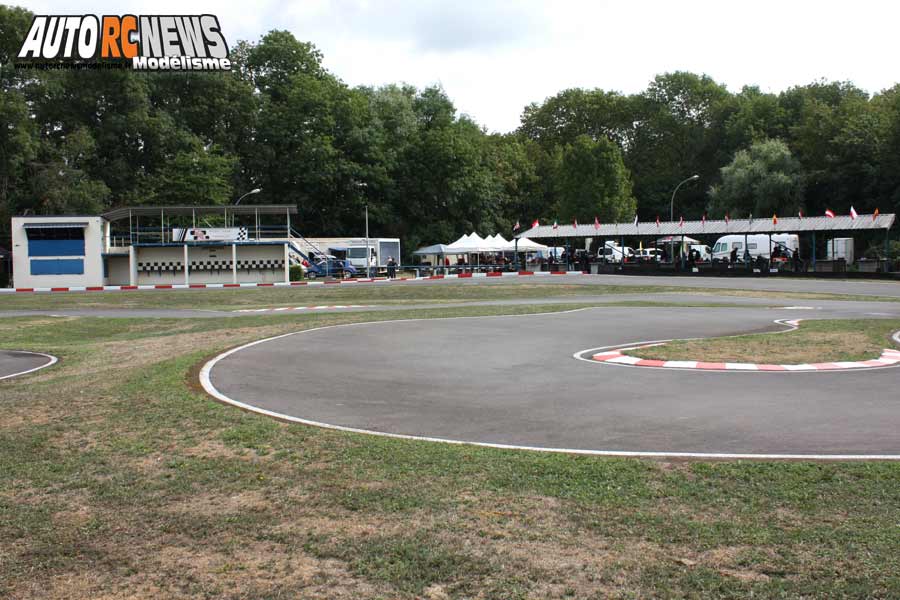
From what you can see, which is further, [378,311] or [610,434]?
[378,311]

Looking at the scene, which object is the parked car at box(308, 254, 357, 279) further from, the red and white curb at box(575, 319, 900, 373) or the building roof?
the red and white curb at box(575, 319, 900, 373)

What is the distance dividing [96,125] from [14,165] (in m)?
8.94

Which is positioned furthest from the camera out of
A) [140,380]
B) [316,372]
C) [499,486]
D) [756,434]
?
[316,372]

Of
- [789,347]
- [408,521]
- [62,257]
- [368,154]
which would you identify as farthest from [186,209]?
[408,521]

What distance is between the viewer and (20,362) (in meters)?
15.1

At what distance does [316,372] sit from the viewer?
12.5 m

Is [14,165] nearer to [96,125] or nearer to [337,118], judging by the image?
[96,125]

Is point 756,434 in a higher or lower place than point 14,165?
lower

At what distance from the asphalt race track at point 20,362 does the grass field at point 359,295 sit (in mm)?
14344

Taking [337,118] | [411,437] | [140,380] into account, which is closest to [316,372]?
[140,380]

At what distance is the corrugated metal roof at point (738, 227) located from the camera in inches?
1924

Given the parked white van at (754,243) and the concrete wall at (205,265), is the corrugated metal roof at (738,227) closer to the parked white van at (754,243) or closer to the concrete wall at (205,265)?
the parked white van at (754,243)

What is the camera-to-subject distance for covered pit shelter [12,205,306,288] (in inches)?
1992

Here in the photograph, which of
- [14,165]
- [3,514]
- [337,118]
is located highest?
[337,118]
